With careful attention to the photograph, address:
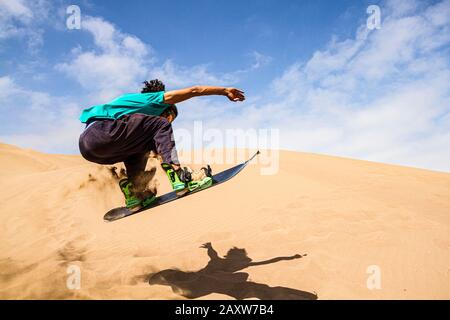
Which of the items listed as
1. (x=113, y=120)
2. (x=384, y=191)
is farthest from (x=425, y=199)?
(x=113, y=120)

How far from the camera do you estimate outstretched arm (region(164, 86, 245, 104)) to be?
3.09 metres

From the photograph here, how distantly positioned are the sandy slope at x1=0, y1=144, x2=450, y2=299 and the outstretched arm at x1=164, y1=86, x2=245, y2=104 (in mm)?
2312

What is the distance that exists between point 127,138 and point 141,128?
7.1 inches

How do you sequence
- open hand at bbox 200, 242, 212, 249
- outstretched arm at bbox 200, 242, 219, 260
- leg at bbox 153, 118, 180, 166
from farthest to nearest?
open hand at bbox 200, 242, 212, 249 < outstretched arm at bbox 200, 242, 219, 260 < leg at bbox 153, 118, 180, 166

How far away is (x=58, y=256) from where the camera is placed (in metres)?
5.60

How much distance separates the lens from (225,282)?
4039 mm

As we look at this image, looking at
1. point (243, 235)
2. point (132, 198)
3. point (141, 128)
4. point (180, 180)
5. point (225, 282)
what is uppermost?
point (141, 128)

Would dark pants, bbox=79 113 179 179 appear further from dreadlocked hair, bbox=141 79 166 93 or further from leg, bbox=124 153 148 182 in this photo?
dreadlocked hair, bbox=141 79 166 93

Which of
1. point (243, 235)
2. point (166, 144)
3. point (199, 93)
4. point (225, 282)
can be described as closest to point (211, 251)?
point (243, 235)

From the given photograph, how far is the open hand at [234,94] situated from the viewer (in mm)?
3285

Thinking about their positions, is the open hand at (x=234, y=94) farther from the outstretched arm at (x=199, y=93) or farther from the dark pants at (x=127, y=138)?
the dark pants at (x=127, y=138)

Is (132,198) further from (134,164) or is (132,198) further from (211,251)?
(211,251)

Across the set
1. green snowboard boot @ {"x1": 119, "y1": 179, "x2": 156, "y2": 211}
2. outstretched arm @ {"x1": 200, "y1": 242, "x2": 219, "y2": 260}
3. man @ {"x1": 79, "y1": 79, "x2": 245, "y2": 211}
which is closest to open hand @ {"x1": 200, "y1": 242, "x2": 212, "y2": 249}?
outstretched arm @ {"x1": 200, "y1": 242, "x2": 219, "y2": 260}
